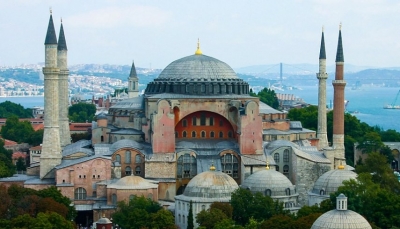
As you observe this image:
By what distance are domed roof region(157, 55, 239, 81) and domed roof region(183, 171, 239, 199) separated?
8.55 m

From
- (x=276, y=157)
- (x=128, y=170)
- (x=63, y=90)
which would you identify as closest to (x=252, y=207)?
(x=276, y=157)

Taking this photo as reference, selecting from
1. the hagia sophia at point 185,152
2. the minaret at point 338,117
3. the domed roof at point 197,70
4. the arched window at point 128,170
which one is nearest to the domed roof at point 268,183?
the hagia sophia at point 185,152

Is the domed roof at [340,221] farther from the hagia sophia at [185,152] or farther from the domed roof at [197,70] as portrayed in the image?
the domed roof at [197,70]

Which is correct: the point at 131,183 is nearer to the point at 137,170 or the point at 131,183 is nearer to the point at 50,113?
the point at 137,170

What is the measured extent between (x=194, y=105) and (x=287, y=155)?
15.8ft

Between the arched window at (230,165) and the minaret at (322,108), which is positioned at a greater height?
the minaret at (322,108)

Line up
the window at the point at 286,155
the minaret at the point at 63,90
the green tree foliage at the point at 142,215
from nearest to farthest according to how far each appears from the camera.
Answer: the green tree foliage at the point at 142,215 < the window at the point at 286,155 < the minaret at the point at 63,90

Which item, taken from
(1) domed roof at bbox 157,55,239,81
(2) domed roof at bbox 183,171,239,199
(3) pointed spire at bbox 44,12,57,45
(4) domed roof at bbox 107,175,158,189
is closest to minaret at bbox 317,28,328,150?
(1) domed roof at bbox 157,55,239,81

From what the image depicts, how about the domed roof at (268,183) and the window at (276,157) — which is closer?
the domed roof at (268,183)

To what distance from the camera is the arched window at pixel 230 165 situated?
159ft

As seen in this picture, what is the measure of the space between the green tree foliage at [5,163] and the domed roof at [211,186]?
11711mm

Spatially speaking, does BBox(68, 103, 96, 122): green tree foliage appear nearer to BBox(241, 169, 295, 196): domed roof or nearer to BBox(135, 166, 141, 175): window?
BBox(135, 166, 141, 175): window

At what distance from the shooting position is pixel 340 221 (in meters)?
33.5

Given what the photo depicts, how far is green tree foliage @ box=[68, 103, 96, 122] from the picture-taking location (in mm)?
96331
